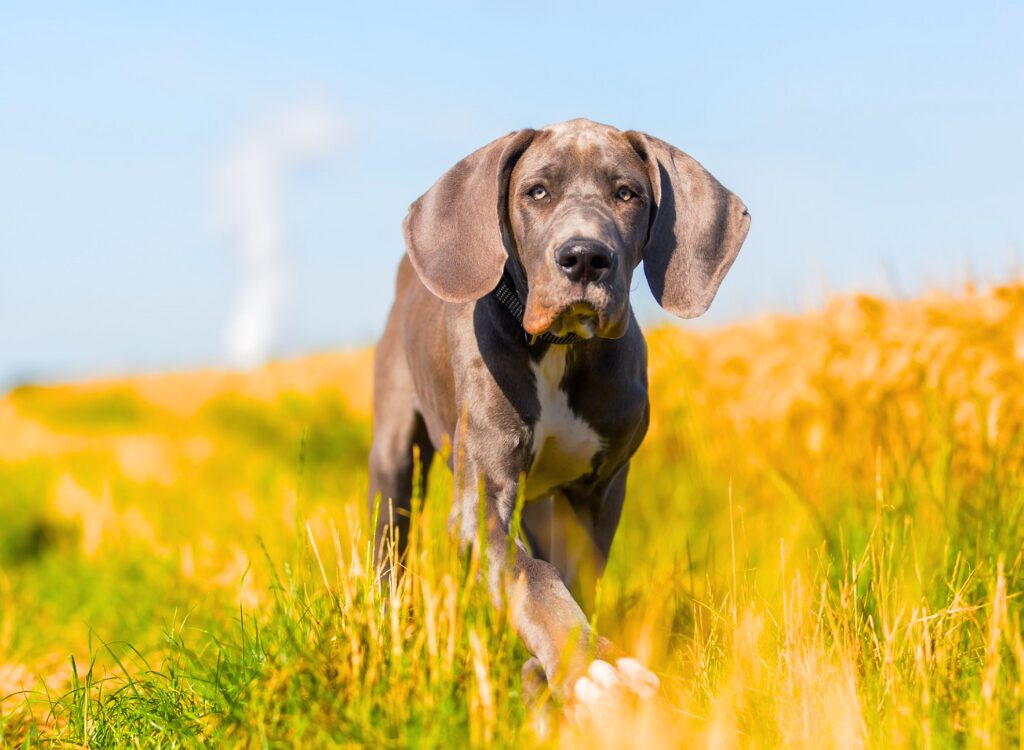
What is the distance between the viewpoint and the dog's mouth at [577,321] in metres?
3.26

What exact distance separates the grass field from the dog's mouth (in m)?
0.60

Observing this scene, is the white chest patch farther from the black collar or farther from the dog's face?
the dog's face

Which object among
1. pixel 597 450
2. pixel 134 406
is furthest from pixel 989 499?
pixel 134 406

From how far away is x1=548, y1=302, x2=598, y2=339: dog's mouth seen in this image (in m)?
3.26

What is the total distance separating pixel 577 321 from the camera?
3.35m

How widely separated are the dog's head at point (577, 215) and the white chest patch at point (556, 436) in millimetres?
252

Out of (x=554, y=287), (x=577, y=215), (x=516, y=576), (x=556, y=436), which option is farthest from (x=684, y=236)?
(x=516, y=576)

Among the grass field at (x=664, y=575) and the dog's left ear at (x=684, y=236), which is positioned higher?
the dog's left ear at (x=684, y=236)

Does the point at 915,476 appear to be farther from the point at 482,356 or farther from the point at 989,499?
the point at 482,356

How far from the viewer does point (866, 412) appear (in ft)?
18.8

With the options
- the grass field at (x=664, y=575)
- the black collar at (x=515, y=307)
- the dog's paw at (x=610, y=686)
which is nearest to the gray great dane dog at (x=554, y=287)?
the black collar at (x=515, y=307)

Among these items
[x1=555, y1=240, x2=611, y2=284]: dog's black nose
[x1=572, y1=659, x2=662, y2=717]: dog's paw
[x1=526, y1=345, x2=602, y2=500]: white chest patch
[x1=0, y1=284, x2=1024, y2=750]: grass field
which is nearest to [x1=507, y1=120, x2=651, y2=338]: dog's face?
[x1=555, y1=240, x2=611, y2=284]: dog's black nose

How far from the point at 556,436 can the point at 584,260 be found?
2.37 ft

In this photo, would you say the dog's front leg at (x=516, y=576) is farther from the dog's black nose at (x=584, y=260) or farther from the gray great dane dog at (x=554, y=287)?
the dog's black nose at (x=584, y=260)
